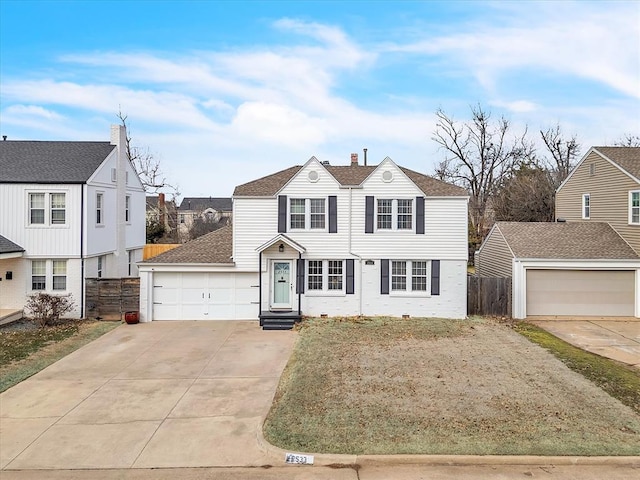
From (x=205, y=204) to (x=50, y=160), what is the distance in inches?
2134

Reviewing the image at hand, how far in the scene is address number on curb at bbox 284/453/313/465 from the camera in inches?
298

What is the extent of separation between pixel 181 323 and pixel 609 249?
1785 centimetres

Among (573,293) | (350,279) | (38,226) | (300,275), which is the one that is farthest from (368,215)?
(38,226)

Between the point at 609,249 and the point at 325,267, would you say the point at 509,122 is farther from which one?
the point at 325,267

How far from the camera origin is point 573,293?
19812 millimetres

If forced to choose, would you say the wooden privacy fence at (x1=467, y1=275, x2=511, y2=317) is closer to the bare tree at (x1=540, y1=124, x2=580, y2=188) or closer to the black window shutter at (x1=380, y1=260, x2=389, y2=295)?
the black window shutter at (x1=380, y1=260, x2=389, y2=295)

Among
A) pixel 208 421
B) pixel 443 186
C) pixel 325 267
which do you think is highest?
pixel 443 186

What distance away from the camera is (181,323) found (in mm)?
18797

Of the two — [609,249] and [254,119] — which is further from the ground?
[254,119]

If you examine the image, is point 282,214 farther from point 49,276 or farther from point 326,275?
point 49,276

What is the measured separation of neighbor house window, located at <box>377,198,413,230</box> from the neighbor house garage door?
5.50m

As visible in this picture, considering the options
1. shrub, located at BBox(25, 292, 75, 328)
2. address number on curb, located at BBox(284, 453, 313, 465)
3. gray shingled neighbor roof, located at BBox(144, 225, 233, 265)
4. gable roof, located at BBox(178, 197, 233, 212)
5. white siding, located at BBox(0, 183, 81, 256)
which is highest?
gable roof, located at BBox(178, 197, 233, 212)

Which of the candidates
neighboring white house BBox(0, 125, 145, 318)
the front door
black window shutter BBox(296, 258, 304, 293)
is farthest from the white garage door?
neighboring white house BBox(0, 125, 145, 318)

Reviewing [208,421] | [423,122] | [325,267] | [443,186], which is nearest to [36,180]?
[325,267]
